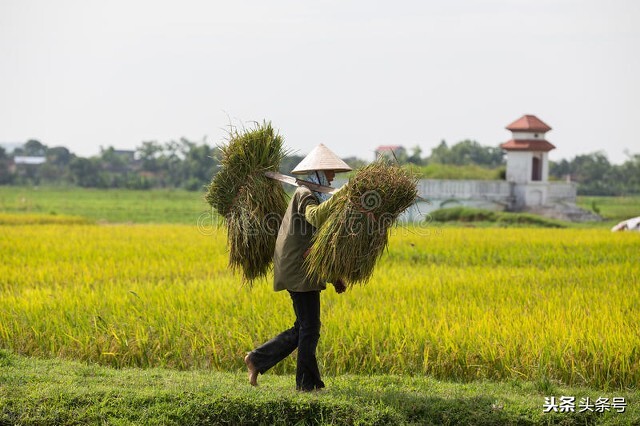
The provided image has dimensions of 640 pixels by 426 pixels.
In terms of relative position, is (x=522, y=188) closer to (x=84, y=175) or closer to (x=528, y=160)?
(x=528, y=160)

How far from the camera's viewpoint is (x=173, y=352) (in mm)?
6984

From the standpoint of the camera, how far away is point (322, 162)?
538 centimetres

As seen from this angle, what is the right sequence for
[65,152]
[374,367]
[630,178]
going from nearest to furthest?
1. [374,367]
2. [630,178]
3. [65,152]

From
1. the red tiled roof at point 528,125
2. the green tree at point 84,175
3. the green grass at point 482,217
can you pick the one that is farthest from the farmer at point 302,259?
the green tree at point 84,175

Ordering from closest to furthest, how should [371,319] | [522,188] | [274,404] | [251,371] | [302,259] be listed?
1. [274,404]
2. [302,259]
3. [251,371]
4. [371,319]
5. [522,188]

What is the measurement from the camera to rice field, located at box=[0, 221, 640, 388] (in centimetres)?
644

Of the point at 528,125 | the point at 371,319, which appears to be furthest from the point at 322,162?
the point at 528,125

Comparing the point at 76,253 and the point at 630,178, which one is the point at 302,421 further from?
the point at 630,178

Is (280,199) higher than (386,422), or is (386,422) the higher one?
(280,199)

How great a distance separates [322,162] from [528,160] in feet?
94.7

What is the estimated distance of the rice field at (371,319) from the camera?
21.1 ft

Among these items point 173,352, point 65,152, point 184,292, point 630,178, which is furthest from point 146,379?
point 65,152

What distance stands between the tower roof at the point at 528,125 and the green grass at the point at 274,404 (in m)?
28.6

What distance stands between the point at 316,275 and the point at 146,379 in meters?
1.59
